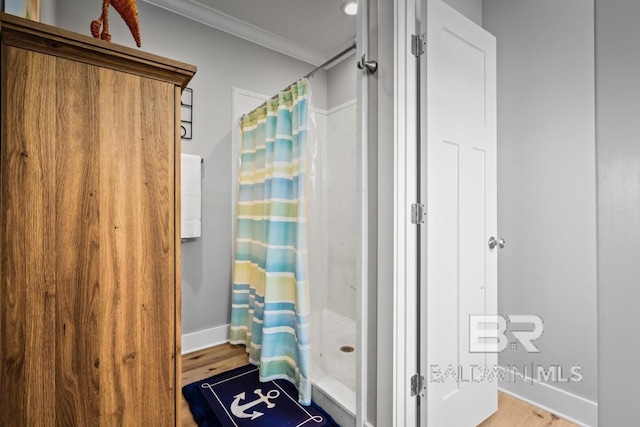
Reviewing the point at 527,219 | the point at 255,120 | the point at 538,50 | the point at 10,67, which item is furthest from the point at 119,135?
the point at 538,50

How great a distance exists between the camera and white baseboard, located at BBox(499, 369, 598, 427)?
153 cm

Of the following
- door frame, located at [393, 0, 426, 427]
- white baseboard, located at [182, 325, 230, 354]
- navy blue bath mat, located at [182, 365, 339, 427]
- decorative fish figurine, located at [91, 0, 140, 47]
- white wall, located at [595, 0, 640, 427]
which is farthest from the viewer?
white baseboard, located at [182, 325, 230, 354]

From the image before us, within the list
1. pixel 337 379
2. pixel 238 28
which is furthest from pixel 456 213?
pixel 238 28

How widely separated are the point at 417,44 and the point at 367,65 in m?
0.23

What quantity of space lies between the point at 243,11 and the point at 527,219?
2498mm

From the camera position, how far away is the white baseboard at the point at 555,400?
1.53 m

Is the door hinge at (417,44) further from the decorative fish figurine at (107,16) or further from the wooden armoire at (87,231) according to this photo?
the decorative fish figurine at (107,16)

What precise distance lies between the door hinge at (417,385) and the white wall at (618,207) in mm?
781

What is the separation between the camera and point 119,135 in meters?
0.81

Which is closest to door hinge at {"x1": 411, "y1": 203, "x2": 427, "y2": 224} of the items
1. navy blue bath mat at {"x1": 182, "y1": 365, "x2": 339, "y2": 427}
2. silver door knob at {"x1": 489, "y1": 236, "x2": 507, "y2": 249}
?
silver door knob at {"x1": 489, "y1": 236, "x2": 507, "y2": 249}

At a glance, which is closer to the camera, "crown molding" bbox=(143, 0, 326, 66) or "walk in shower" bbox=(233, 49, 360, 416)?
"walk in shower" bbox=(233, 49, 360, 416)

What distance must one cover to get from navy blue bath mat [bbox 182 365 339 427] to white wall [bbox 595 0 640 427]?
4.24ft

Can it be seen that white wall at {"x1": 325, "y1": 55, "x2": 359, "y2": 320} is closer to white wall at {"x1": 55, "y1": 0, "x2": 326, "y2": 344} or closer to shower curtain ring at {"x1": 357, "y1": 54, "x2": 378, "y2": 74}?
white wall at {"x1": 55, "y1": 0, "x2": 326, "y2": 344}

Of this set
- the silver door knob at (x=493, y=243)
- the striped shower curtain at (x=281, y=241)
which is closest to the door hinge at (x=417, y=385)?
the striped shower curtain at (x=281, y=241)
